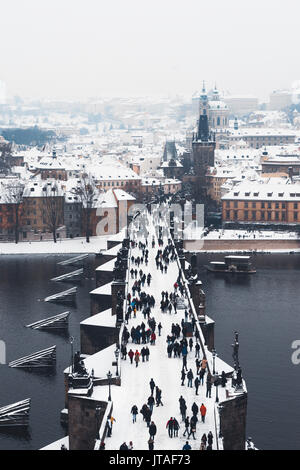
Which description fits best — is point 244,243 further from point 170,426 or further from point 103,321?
point 170,426

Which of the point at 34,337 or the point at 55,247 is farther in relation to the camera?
the point at 55,247

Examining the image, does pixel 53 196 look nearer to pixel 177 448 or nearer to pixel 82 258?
pixel 82 258

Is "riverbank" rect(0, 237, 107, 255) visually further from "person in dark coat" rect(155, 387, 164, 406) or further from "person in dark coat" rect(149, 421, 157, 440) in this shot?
"person in dark coat" rect(149, 421, 157, 440)

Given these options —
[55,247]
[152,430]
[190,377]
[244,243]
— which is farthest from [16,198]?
[152,430]

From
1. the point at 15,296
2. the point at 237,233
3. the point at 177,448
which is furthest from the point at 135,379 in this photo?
the point at 237,233

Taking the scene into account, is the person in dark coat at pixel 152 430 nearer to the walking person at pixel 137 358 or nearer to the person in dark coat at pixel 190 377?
the person in dark coat at pixel 190 377
